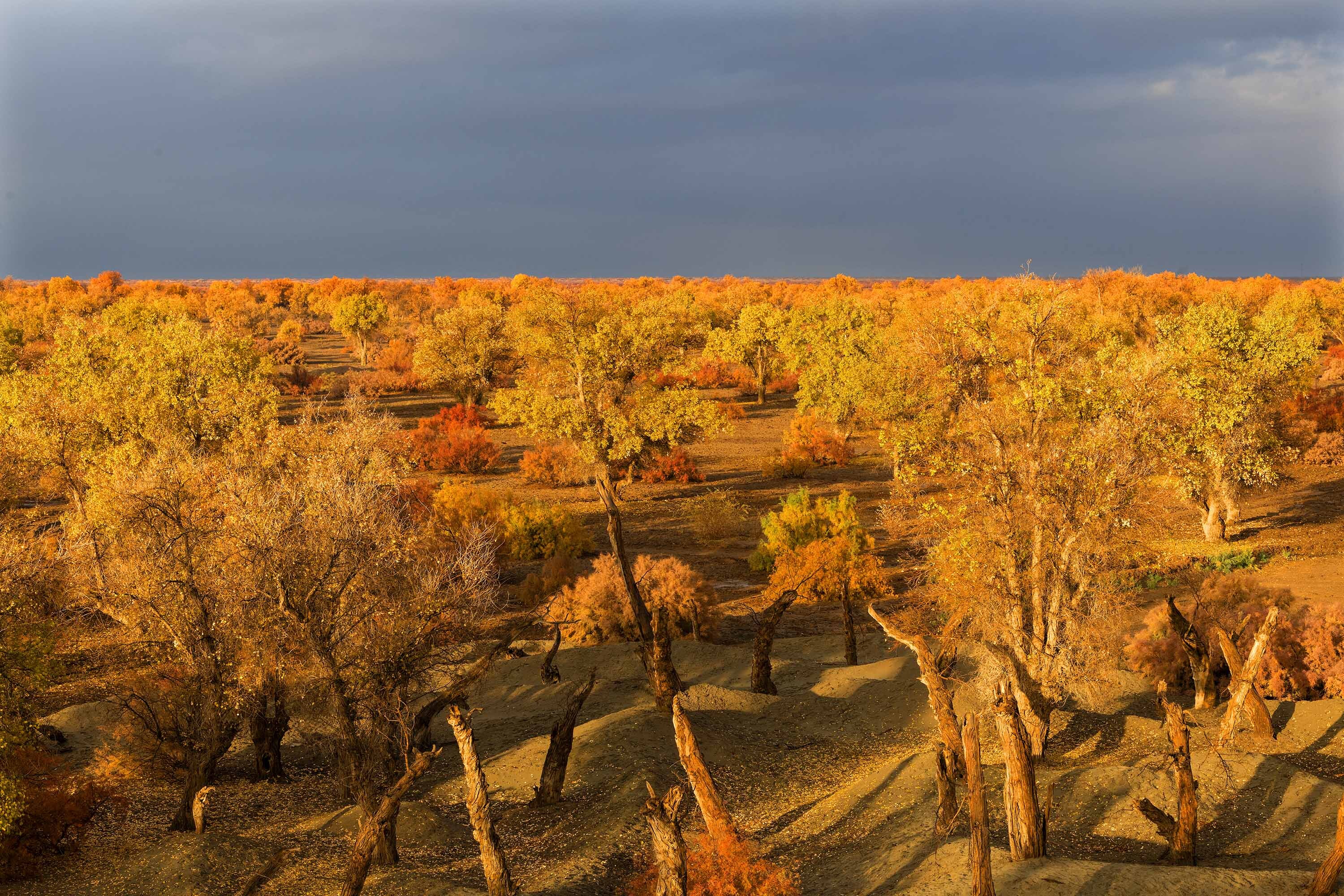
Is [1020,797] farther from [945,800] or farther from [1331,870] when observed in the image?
[1331,870]

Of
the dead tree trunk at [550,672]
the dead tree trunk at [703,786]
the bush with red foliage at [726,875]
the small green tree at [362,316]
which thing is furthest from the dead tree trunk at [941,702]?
the small green tree at [362,316]

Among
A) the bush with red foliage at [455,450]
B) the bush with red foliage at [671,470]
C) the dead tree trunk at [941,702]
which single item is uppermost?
the bush with red foliage at [455,450]

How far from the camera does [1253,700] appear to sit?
15211mm

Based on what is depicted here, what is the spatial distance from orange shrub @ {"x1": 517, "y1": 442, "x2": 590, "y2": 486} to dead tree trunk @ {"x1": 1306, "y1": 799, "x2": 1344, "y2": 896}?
33.9 metres

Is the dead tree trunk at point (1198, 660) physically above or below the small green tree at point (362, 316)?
below

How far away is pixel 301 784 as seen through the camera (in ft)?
54.0

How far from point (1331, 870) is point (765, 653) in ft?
38.3

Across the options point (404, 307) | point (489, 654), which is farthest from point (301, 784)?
point (404, 307)

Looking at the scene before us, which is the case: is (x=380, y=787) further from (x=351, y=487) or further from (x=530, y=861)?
(x=351, y=487)

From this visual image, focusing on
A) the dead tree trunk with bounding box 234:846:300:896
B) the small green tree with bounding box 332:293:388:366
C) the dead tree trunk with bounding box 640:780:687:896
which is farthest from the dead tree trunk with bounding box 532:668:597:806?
the small green tree with bounding box 332:293:388:366

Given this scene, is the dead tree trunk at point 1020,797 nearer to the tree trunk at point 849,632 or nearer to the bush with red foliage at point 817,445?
the tree trunk at point 849,632

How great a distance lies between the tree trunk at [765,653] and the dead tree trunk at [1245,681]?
8.15 meters

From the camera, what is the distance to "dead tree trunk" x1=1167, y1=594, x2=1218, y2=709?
16688mm

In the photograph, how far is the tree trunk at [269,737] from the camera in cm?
1580
